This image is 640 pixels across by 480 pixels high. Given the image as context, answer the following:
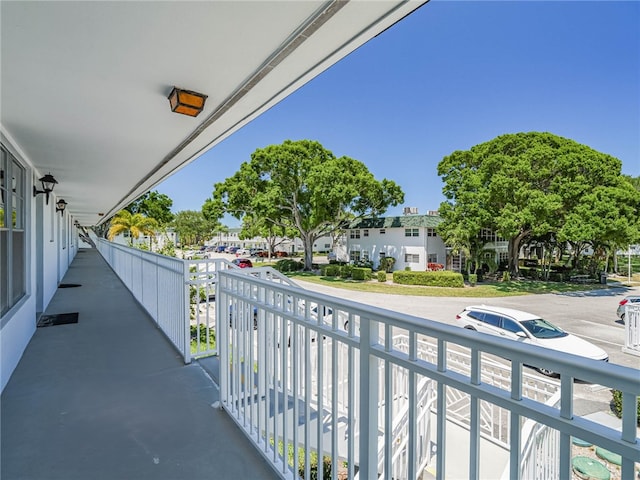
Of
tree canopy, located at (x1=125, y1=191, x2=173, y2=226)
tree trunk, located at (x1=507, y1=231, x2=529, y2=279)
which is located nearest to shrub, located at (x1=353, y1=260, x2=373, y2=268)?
tree trunk, located at (x1=507, y1=231, x2=529, y2=279)

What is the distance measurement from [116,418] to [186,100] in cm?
218

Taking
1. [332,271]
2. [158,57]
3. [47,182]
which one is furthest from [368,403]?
[332,271]

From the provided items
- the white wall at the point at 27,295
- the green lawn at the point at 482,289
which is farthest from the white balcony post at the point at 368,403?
the green lawn at the point at 482,289

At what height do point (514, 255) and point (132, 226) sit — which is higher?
point (132, 226)

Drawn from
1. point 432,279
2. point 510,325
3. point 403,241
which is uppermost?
point 403,241

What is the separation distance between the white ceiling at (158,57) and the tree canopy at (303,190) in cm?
1621

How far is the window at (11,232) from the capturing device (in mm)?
2953

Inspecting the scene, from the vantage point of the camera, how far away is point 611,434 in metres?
0.66

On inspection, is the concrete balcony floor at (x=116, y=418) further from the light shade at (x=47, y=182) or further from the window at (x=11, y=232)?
the light shade at (x=47, y=182)

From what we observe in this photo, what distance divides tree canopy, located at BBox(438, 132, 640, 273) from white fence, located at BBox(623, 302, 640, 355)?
10091 millimetres

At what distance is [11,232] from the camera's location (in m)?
3.20

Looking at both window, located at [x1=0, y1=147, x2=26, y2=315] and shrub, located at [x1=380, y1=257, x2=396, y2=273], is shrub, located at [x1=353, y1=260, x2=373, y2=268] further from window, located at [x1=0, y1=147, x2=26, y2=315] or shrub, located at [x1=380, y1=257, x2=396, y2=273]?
window, located at [x1=0, y1=147, x2=26, y2=315]

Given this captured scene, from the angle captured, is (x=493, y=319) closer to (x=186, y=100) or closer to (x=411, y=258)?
(x=186, y=100)

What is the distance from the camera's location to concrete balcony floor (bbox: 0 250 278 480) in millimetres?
1752
